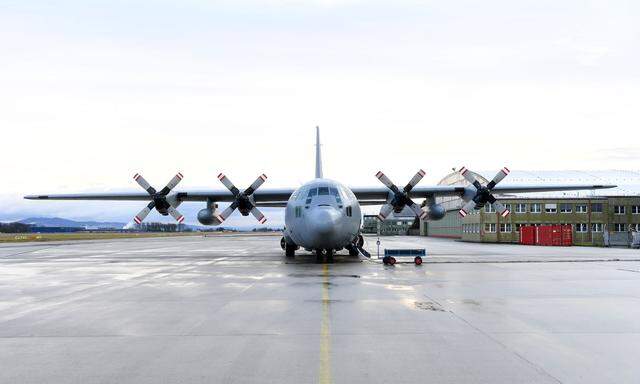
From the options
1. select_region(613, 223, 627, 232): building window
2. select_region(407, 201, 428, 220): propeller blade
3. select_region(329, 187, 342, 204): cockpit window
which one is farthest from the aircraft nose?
select_region(613, 223, 627, 232): building window

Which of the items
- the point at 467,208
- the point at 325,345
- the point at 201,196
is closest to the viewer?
the point at 325,345

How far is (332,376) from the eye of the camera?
6.48 m

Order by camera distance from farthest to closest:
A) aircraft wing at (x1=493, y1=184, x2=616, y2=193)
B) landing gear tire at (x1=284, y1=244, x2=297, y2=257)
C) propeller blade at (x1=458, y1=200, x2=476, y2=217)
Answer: aircraft wing at (x1=493, y1=184, x2=616, y2=193) < propeller blade at (x1=458, y1=200, x2=476, y2=217) < landing gear tire at (x1=284, y1=244, x2=297, y2=257)

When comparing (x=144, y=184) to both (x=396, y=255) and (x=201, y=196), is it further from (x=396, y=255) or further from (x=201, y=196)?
(x=396, y=255)

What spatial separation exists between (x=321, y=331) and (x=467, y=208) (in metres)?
27.4

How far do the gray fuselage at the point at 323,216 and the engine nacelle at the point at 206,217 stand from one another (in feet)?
29.5

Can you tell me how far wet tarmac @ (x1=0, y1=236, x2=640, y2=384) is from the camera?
670 centimetres

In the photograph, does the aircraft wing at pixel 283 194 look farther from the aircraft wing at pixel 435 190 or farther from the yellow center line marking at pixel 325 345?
the yellow center line marking at pixel 325 345

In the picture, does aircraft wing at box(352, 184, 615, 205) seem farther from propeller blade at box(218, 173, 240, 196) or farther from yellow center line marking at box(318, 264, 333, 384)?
yellow center line marking at box(318, 264, 333, 384)

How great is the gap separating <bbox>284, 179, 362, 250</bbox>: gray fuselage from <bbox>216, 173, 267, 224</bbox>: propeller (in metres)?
6.94

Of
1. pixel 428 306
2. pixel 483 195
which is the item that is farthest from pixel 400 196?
pixel 428 306

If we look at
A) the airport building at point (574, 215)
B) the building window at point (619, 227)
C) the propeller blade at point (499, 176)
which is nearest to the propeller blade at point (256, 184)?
the propeller blade at point (499, 176)

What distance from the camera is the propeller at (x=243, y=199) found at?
34.0 metres

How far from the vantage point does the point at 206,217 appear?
3481cm
